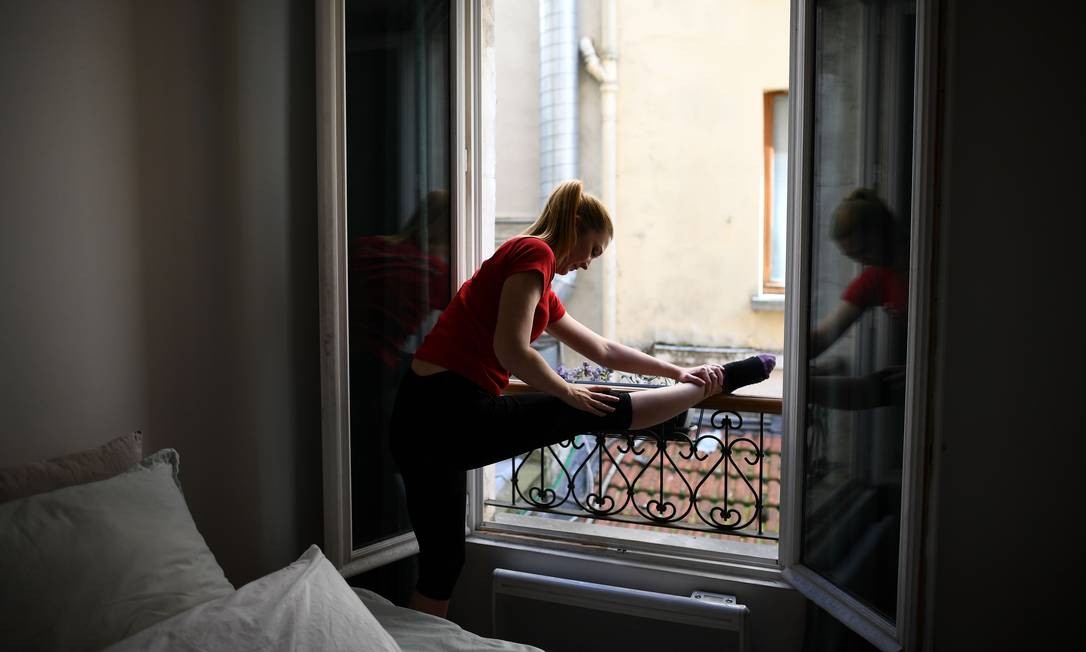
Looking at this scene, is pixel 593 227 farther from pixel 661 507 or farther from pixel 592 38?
pixel 592 38

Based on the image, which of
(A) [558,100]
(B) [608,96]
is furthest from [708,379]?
(B) [608,96]

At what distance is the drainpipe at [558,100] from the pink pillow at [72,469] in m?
4.03

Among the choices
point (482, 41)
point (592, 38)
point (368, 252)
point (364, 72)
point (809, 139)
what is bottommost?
point (368, 252)

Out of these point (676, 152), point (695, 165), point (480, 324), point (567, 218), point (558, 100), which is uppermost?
point (558, 100)

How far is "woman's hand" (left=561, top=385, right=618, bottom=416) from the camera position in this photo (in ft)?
6.22

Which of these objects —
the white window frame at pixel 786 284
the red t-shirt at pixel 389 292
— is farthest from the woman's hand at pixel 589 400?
the red t-shirt at pixel 389 292

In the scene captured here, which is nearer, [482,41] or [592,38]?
[482,41]

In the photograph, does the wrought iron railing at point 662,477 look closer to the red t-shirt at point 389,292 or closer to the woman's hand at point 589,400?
the woman's hand at point 589,400

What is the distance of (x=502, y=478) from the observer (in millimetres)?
3406

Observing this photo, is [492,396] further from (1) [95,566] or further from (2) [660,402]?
(1) [95,566]

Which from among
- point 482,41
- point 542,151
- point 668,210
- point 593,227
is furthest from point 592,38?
point 593,227

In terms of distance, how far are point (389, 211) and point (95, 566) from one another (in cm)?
137

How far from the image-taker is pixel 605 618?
2.34 m

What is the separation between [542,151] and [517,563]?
12.7ft
